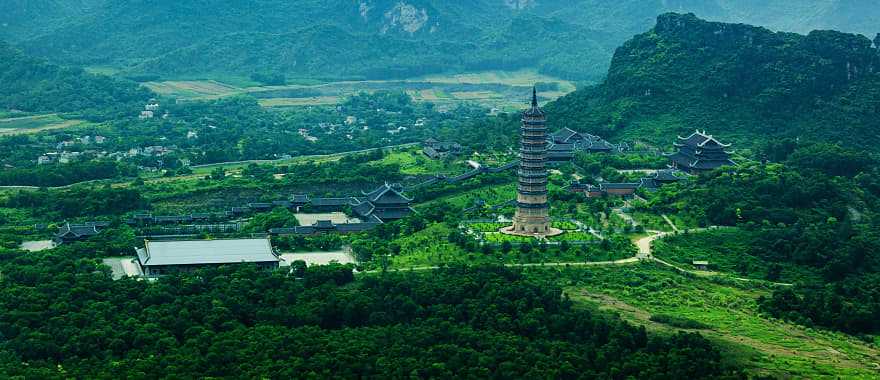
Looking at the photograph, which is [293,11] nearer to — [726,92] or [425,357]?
[726,92]

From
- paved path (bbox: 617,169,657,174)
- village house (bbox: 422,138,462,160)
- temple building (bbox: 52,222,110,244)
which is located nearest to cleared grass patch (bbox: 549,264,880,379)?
paved path (bbox: 617,169,657,174)

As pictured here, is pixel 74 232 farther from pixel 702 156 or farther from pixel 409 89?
pixel 409 89

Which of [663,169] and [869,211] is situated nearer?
[869,211]

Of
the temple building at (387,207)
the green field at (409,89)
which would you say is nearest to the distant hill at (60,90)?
the green field at (409,89)

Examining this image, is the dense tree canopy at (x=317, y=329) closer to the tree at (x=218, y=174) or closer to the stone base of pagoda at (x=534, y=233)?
the stone base of pagoda at (x=534, y=233)

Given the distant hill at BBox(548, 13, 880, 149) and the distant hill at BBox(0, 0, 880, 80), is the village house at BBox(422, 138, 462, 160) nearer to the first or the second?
the distant hill at BBox(548, 13, 880, 149)

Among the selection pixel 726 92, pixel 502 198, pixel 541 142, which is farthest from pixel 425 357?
pixel 726 92
